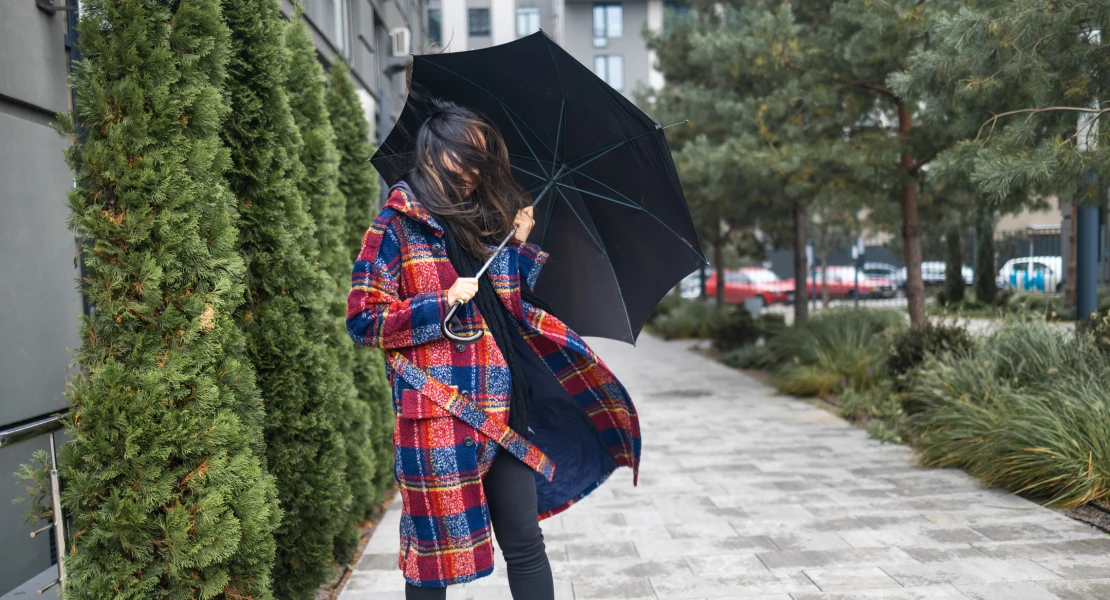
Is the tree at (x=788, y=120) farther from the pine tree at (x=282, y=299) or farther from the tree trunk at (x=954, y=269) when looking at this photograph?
the tree trunk at (x=954, y=269)

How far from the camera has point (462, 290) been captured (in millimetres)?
2236

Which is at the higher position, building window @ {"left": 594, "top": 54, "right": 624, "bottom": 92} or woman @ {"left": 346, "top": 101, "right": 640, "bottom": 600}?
building window @ {"left": 594, "top": 54, "right": 624, "bottom": 92}

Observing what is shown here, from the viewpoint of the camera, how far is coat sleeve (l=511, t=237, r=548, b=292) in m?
2.57

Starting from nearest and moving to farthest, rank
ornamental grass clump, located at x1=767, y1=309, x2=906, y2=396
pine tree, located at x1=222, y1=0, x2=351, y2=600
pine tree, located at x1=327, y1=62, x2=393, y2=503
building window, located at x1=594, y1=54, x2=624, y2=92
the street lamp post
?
pine tree, located at x1=222, y1=0, x2=351, y2=600, pine tree, located at x1=327, y1=62, x2=393, y2=503, the street lamp post, ornamental grass clump, located at x1=767, y1=309, x2=906, y2=396, building window, located at x1=594, y1=54, x2=624, y2=92

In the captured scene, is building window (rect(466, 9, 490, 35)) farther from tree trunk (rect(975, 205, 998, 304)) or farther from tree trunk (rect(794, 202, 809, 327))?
tree trunk (rect(794, 202, 809, 327))

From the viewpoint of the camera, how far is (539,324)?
2.53 m

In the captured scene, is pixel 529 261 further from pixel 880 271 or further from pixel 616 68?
pixel 616 68

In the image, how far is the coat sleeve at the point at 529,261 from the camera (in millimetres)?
2572

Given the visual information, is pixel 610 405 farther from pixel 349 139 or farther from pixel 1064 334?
pixel 1064 334

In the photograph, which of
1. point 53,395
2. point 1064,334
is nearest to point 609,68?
point 1064,334

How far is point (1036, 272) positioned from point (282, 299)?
44.6 ft

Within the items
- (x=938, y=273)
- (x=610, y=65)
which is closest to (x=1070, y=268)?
(x=938, y=273)

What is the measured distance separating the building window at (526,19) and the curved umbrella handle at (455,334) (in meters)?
32.0

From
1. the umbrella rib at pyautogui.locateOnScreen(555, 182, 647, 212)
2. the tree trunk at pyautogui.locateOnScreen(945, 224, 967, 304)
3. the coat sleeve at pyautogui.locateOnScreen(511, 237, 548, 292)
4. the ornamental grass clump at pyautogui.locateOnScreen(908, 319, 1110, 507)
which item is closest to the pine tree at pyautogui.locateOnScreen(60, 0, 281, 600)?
the coat sleeve at pyautogui.locateOnScreen(511, 237, 548, 292)
